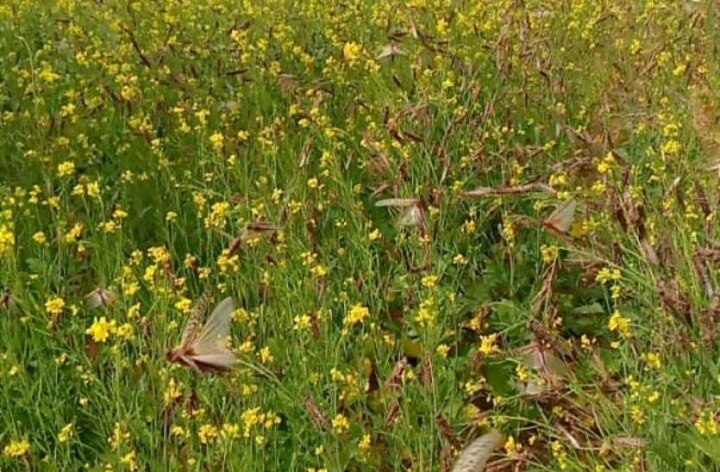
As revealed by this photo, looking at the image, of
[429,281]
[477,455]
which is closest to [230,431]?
[477,455]

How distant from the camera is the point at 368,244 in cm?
260

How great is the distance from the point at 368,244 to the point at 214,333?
102 centimetres

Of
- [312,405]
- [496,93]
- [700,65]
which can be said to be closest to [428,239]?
[312,405]

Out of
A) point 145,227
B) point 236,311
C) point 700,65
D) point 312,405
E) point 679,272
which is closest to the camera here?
point 312,405

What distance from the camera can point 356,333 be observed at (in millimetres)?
2457

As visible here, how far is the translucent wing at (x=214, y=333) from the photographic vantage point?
157 cm

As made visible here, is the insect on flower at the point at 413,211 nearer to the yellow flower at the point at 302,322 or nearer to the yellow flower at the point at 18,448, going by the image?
the yellow flower at the point at 302,322

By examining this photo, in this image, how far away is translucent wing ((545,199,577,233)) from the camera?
2099 mm

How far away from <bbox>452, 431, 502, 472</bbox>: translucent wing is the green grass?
0.20 ft

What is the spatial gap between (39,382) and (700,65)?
247cm

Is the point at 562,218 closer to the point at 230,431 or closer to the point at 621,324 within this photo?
the point at 621,324

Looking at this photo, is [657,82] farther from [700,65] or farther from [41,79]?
[41,79]

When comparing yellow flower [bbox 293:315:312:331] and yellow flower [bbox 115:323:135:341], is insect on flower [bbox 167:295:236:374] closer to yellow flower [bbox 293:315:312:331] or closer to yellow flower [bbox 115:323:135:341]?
yellow flower [bbox 115:323:135:341]

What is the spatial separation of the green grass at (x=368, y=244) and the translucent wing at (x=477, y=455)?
6 cm
